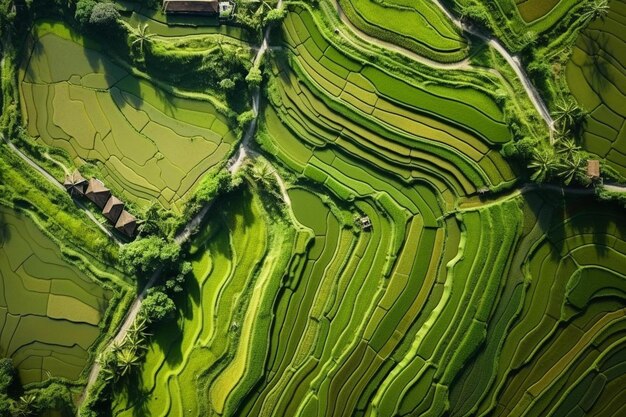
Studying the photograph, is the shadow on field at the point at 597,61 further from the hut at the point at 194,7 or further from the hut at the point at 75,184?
the hut at the point at 75,184

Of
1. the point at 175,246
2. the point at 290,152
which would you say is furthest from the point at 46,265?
the point at 290,152

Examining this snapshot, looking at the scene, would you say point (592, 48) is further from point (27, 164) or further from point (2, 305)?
point (2, 305)

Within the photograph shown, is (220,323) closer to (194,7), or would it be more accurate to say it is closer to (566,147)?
(194,7)

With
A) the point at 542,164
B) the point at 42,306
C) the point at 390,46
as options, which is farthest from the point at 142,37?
the point at 542,164

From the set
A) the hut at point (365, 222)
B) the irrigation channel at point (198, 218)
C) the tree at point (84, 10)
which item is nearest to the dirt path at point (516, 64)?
the irrigation channel at point (198, 218)

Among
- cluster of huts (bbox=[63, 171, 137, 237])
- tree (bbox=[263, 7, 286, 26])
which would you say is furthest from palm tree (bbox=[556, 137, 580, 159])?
cluster of huts (bbox=[63, 171, 137, 237])
